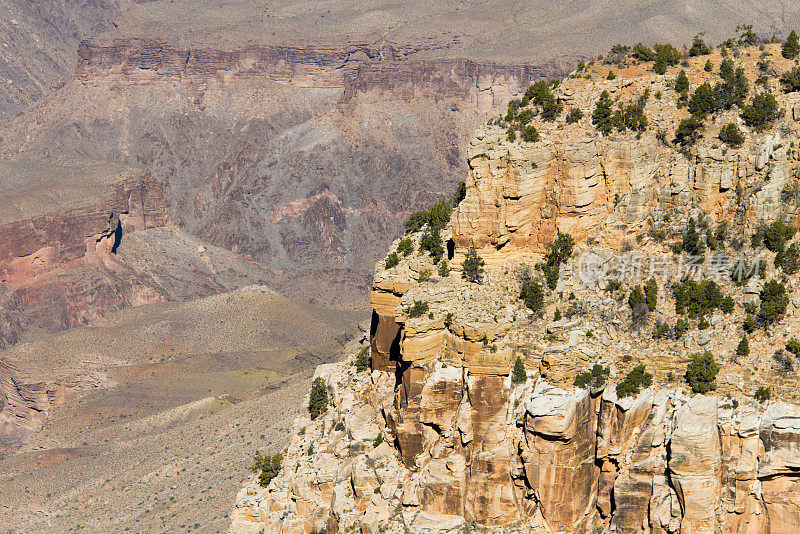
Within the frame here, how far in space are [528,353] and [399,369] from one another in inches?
421

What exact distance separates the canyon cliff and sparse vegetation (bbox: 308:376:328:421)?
26.3 ft

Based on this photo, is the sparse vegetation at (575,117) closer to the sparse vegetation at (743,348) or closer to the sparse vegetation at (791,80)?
the sparse vegetation at (791,80)

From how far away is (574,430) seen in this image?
206 feet

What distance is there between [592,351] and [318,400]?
25.1 m

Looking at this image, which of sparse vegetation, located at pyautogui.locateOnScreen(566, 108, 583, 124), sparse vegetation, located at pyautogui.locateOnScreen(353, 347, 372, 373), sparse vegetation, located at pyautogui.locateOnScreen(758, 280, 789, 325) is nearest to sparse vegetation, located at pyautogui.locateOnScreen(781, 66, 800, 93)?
sparse vegetation, located at pyautogui.locateOnScreen(566, 108, 583, 124)

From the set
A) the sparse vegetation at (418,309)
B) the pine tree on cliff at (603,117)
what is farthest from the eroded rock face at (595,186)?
the sparse vegetation at (418,309)

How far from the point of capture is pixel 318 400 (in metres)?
82.4

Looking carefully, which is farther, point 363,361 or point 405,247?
point 363,361

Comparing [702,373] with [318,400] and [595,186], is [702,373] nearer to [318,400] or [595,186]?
[595,186]

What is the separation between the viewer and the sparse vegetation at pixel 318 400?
269 feet

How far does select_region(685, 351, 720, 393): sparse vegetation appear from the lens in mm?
62781

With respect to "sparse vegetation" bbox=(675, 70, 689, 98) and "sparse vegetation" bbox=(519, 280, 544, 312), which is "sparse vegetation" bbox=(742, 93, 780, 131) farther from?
"sparse vegetation" bbox=(519, 280, 544, 312)

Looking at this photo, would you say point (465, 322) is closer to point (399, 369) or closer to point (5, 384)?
point (399, 369)

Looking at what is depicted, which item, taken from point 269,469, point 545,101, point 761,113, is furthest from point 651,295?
point 269,469
